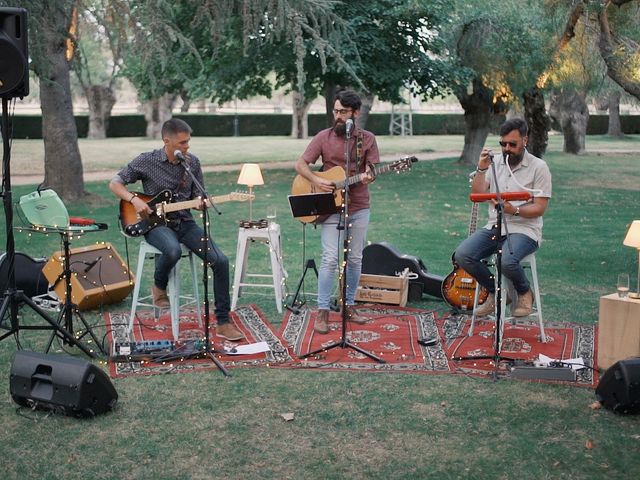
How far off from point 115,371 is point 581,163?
22.4m

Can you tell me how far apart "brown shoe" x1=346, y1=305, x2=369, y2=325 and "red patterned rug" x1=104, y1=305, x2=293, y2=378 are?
0.71m

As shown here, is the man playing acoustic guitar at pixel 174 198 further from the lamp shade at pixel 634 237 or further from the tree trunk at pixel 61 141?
the tree trunk at pixel 61 141

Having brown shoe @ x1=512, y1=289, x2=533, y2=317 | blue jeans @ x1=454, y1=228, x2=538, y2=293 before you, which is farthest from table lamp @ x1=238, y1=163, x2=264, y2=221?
brown shoe @ x1=512, y1=289, x2=533, y2=317

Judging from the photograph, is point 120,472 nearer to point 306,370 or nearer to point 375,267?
point 306,370

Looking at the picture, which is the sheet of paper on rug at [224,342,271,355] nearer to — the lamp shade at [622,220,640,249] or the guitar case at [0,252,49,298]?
the guitar case at [0,252,49,298]

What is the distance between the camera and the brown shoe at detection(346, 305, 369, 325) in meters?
7.26

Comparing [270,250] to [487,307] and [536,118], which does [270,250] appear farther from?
[536,118]

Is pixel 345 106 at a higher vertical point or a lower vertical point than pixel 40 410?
higher

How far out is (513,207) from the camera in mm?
6426

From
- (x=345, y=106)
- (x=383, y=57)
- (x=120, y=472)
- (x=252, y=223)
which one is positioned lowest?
(x=120, y=472)

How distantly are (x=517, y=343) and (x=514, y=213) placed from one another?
1.00 metres

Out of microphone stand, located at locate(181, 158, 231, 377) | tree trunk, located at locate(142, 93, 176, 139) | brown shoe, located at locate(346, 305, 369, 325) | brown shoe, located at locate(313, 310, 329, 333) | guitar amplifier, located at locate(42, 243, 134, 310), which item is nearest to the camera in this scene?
microphone stand, located at locate(181, 158, 231, 377)

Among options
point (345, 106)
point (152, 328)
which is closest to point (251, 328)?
point (152, 328)

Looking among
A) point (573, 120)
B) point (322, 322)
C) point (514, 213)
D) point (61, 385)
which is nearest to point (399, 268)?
point (322, 322)
